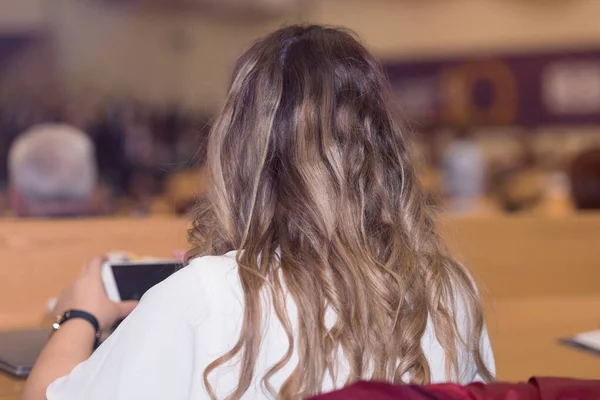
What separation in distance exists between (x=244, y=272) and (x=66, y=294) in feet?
1.42

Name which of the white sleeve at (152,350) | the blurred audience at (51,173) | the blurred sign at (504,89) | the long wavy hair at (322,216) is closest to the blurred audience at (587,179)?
the blurred audience at (51,173)

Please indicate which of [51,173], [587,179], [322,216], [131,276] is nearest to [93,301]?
[131,276]

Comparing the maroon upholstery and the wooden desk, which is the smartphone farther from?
the maroon upholstery

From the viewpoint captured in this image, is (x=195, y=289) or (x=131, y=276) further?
(x=131, y=276)

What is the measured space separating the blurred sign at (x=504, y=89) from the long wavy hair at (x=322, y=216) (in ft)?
23.5

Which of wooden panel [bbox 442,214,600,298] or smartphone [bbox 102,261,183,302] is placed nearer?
smartphone [bbox 102,261,183,302]

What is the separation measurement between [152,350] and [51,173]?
85.4 inches

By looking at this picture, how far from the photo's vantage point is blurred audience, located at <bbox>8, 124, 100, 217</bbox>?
297 cm

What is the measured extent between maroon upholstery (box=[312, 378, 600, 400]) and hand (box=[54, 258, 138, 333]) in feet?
1.91

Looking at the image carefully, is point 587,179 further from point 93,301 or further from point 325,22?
point 325,22

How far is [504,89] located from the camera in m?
8.65

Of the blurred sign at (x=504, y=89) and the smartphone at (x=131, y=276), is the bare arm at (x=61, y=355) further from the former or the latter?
the blurred sign at (x=504, y=89)

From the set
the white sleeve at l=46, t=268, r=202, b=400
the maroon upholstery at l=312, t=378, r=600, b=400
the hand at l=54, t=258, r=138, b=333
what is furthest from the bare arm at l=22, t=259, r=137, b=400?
the maroon upholstery at l=312, t=378, r=600, b=400

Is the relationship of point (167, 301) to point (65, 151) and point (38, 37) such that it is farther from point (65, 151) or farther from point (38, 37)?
point (38, 37)
